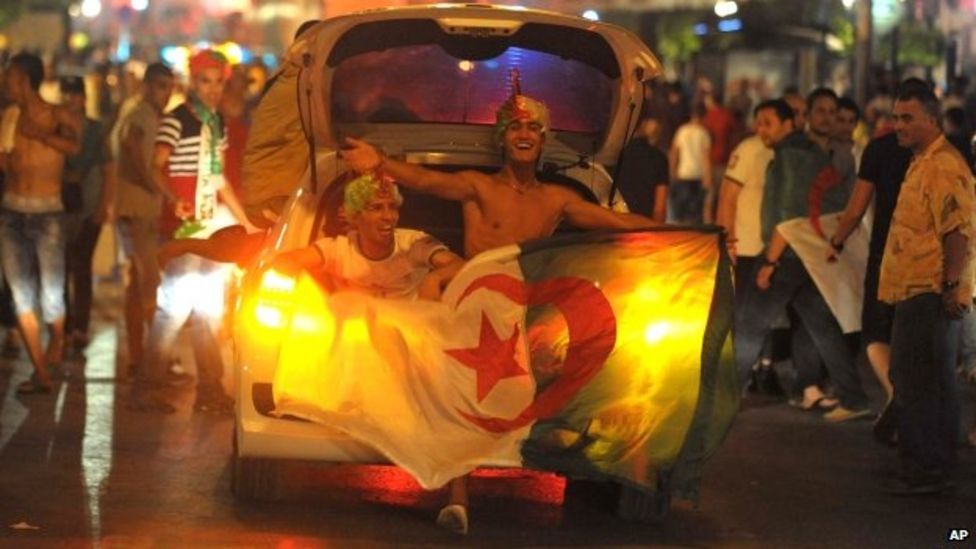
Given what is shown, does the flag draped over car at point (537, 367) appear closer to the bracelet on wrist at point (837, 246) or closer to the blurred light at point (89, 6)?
the bracelet on wrist at point (837, 246)

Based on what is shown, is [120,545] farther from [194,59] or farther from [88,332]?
[88,332]

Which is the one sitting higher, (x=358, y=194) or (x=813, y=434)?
Answer: (x=358, y=194)

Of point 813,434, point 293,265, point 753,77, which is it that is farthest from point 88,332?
point 753,77

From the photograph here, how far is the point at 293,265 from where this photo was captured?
28.6 feet

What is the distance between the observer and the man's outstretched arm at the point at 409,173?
8.66m

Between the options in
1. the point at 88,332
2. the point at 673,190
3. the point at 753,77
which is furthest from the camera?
the point at 753,77

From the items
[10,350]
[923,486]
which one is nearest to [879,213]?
[923,486]

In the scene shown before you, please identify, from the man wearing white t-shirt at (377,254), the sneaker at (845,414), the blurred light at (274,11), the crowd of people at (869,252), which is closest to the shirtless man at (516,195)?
the man wearing white t-shirt at (377,254)

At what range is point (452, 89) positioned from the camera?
10672 millimetres

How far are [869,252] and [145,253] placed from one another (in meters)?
4.32

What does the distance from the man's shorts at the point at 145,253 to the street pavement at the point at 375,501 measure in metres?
1.18

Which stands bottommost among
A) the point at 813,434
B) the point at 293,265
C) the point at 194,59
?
the point at 813,434

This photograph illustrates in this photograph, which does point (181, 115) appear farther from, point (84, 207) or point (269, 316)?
point (269, 316)

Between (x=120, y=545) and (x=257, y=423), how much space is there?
75 cm
